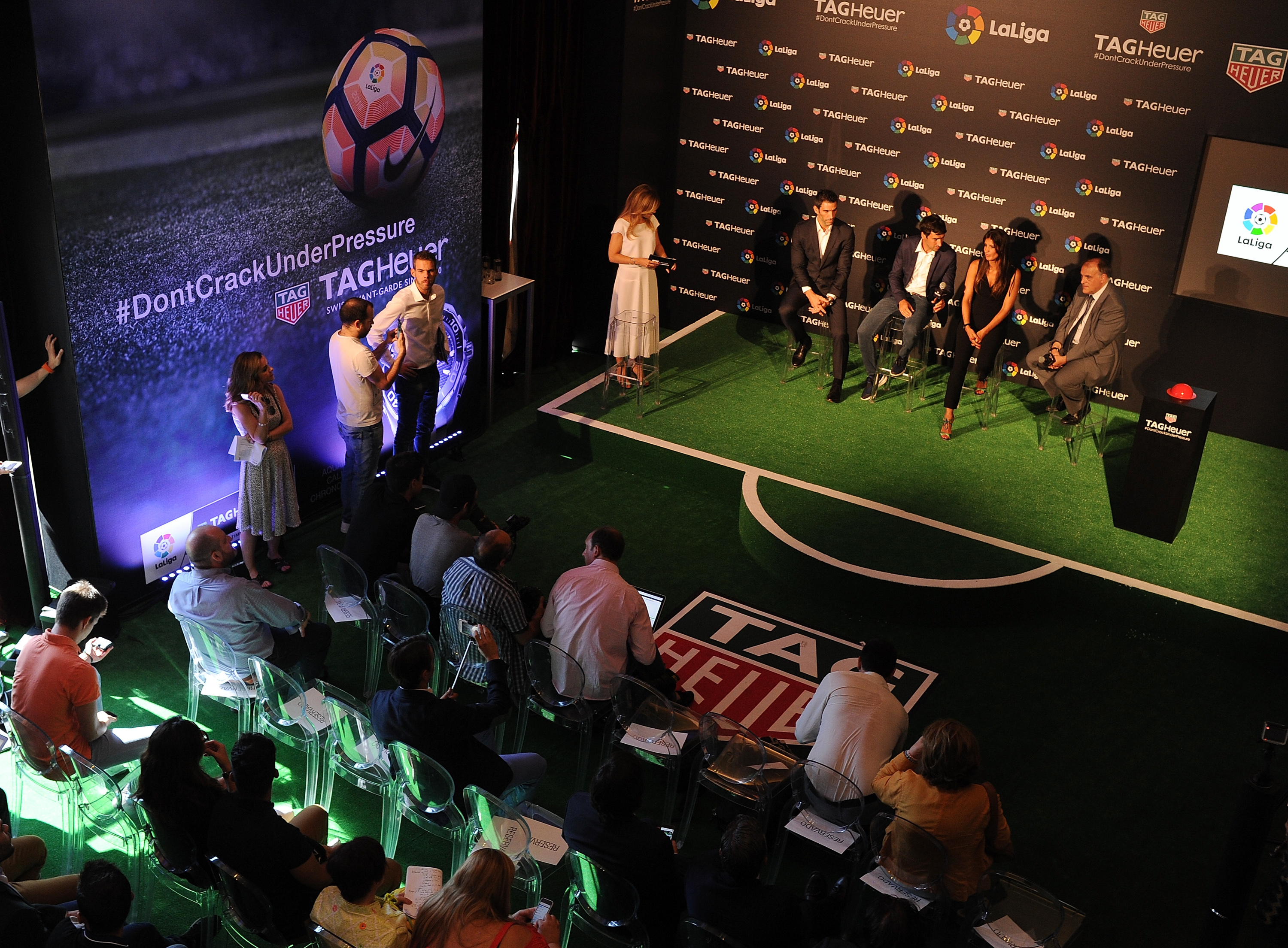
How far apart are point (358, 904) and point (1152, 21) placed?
23.7ft

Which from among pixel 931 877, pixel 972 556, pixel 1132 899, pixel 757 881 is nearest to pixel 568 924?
Result: pixel 757 881

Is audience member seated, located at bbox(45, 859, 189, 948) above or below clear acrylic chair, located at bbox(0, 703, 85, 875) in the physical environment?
above

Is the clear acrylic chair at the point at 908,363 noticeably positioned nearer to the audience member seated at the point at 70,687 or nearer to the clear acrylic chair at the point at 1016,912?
the clear acrylic chair at the point at 1016,912

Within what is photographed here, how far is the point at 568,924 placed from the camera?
430 centimetres

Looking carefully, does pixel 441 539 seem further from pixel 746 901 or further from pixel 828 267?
pixel 828 267

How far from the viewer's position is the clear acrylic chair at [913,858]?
4.30 meters

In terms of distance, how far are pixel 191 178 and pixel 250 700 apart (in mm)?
2572

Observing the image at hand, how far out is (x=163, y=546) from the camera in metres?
6.67

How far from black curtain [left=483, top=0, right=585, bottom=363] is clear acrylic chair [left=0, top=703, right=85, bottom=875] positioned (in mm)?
5208

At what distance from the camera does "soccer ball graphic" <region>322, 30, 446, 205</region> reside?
6.96 meters

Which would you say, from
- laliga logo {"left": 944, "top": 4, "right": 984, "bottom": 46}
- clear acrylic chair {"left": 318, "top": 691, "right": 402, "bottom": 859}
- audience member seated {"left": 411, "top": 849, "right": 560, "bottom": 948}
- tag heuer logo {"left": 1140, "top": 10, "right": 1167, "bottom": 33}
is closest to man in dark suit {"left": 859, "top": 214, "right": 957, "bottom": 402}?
laliga logo {"left": 944, "top": 4, "right": 984, "bottom": 46}

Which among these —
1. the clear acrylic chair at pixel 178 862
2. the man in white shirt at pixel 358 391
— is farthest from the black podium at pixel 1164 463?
the clear acrylic chair at pixel 178 862

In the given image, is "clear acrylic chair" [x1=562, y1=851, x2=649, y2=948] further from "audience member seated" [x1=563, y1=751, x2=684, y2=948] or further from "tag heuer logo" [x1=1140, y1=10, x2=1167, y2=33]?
"tag heuer logo" [x1=1140, y1=10, x2=1167, y2=33]

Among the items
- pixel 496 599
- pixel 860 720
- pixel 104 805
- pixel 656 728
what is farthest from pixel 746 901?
pixel 104 805
